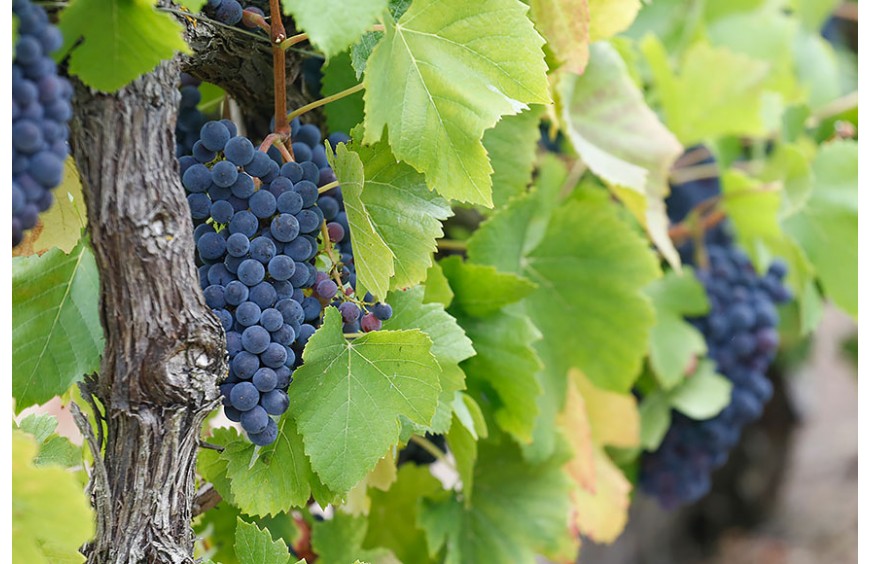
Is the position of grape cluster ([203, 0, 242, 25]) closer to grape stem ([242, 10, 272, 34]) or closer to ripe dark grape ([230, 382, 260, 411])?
grape stem ([242, 10, 272, 34])

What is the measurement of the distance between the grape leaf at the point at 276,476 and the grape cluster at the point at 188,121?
22 cm

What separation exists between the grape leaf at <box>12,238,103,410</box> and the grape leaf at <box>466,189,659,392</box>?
1.51ft

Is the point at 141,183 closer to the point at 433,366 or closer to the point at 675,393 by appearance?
the point at 433,366

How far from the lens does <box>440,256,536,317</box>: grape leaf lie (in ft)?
2.46

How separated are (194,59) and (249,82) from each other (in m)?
0.07

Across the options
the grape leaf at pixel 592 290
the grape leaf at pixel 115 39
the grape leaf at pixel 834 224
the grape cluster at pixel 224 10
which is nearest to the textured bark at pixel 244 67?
the grape cluster at pixel 224 10

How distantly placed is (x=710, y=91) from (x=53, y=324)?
0.93 meters

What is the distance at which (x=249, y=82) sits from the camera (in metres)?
0.63

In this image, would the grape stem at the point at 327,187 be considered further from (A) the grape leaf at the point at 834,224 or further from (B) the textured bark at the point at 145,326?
(A) the grape leaf at the point at 834,224

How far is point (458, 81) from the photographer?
0.53m

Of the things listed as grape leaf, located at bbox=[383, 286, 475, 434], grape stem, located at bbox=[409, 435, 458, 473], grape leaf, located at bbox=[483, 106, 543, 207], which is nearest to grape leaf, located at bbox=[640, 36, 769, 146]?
grape leaf, located at bbox=[483, 106, 543, 207]

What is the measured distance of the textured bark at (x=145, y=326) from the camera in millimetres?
456

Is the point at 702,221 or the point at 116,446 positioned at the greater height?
the point at 116,446
